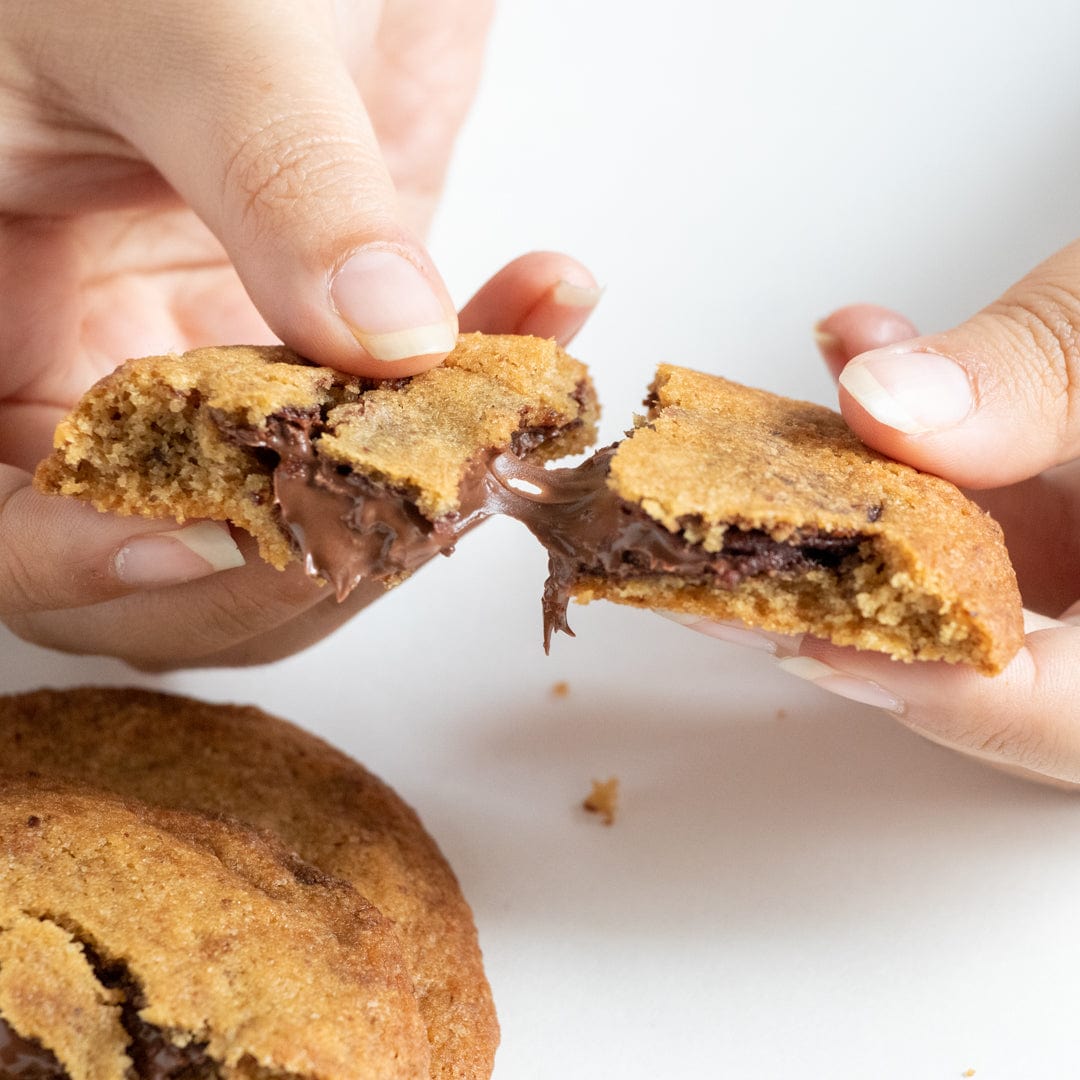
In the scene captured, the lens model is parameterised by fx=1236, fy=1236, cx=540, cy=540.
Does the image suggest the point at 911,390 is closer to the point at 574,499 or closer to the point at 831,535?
the point at 831,535

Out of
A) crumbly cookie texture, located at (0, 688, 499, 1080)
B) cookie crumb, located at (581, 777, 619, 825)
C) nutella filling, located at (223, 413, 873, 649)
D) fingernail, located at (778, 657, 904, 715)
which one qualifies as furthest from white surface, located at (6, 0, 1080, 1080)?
nutella filling, located at (223, 413, 873, 649)

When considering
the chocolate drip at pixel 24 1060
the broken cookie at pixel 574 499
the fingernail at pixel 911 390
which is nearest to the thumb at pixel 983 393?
the fingernail at pixel 911 390

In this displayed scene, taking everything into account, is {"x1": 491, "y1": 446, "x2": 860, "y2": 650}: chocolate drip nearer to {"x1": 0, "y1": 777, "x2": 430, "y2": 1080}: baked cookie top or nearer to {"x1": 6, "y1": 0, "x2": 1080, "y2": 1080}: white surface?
{"x1": 0, "y1": 777, "x2": 430, "y2": 1080}: baked cookie top

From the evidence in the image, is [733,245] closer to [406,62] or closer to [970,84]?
[970,84]

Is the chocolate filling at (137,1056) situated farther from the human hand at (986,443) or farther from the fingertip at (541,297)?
the fingertip at (541,297)

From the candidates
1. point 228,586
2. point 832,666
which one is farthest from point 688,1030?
point 228,586

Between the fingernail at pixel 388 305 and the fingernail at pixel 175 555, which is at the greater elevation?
the fingernail at pixel 388 305
